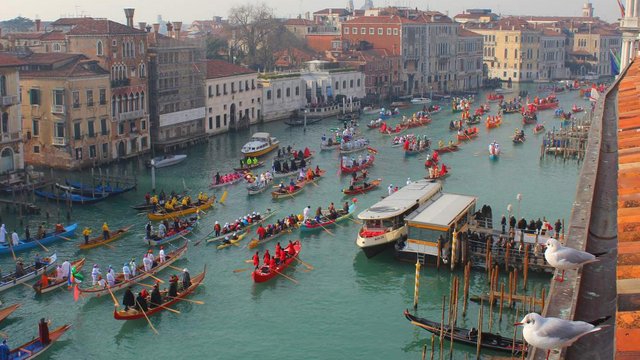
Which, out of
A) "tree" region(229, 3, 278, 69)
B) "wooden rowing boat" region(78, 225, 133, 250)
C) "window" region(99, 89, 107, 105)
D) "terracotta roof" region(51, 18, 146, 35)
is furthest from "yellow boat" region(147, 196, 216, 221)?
"tree" region(229, 3, 278, 69)

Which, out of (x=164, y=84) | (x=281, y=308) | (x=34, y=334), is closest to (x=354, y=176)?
(x=164, y=84)

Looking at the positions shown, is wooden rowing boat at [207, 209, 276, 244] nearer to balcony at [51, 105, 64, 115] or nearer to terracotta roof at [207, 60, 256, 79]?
balcony at [51, 105, 64, 115]

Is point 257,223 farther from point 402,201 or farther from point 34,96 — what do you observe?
point 34,96

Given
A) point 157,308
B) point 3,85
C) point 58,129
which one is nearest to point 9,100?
point 3,85

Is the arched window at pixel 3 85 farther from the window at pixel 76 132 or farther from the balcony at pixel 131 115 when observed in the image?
the balcony at pixel 131 115

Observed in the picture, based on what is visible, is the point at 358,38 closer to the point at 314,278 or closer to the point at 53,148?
the point at 53,148

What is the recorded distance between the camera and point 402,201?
29.7 meters

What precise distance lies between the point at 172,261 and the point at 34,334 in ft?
20.3

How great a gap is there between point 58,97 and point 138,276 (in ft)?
67.1

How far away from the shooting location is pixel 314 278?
26.0 meters

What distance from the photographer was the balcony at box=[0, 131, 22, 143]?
3753 cm

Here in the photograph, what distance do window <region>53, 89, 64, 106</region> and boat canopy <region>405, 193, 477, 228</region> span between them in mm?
21525

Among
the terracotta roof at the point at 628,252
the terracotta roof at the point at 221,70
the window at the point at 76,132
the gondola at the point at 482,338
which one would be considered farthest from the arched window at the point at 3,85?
the terracotta roof at the point at 628,252

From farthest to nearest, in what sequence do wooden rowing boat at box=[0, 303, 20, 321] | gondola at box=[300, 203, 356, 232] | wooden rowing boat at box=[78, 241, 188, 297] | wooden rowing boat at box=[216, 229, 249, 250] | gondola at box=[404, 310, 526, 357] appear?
gondola at box=[300, 203, 356, 232] → wooden rowing boat at box=[216, 229, 249, 250] → wooden rowing boat at box=[78, 241, 188, 297] → wooden rowing boat at box=[0, 303, 20, 321] → gondola at box=[404, 310, 526, 357]
